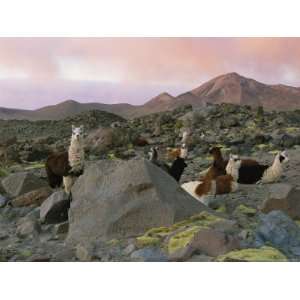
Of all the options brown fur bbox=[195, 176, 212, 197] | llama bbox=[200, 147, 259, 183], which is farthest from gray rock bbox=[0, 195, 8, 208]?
llama bbox=[200, 147, 259, 183]

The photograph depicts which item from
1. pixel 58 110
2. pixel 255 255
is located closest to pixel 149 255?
pixel 255 255

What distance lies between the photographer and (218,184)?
390 inches

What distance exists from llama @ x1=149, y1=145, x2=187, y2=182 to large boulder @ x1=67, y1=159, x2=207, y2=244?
6.92ft

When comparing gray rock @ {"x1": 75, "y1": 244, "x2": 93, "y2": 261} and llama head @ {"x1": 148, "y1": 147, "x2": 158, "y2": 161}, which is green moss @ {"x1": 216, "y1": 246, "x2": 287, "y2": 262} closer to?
gray rock @ {"x1": 75, "y1": 244, "x2": 93, "y2": 261}

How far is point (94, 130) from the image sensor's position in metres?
10.6

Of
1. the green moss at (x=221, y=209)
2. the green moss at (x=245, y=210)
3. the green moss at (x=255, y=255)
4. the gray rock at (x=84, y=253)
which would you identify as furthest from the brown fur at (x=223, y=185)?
the gray rock at (x=84, y=253)

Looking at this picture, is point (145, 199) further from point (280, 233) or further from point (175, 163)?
point (175, 163)

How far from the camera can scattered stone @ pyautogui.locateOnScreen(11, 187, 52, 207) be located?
33.4 ft

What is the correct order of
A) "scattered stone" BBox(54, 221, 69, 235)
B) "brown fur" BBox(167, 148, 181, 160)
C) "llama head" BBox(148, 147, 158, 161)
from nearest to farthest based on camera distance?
"scattered stone" BBox(54, 221, 69, 235) < "llama head" BBox(148, 147, 158, 161) < "brown fur" BBox(167, 148, 181, 160)

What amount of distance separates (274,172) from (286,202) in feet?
5.98
